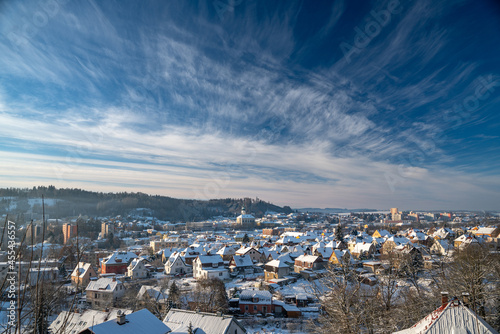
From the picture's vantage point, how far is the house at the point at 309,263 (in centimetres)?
3750

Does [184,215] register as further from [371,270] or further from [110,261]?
[371,270]

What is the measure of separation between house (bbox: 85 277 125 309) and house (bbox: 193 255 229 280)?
10633 millimetres

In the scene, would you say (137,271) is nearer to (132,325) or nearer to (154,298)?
(154,298)

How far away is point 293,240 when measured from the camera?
63.5m

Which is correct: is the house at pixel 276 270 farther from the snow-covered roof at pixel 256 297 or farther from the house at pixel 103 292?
the house at pixel 103 292

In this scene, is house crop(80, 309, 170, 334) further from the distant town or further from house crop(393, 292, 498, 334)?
house crop(393, 292, 498, 334)

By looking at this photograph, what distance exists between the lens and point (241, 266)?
1599 inches

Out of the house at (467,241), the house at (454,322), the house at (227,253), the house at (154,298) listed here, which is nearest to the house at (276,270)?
the house at (227,253)

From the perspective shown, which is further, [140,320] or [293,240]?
[293,240]

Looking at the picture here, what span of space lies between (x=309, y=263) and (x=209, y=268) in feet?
43.0

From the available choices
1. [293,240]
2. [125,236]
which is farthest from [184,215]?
[293,240]

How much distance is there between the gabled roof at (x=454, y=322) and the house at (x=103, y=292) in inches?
1038

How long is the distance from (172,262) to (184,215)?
399 feet

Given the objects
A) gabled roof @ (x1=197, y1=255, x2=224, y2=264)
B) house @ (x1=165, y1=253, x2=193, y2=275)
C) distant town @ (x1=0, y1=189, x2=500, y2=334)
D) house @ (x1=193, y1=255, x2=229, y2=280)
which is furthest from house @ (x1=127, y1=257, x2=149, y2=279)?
gabled roof @ (x1=197, y1=255, x2=224, y2=264)
